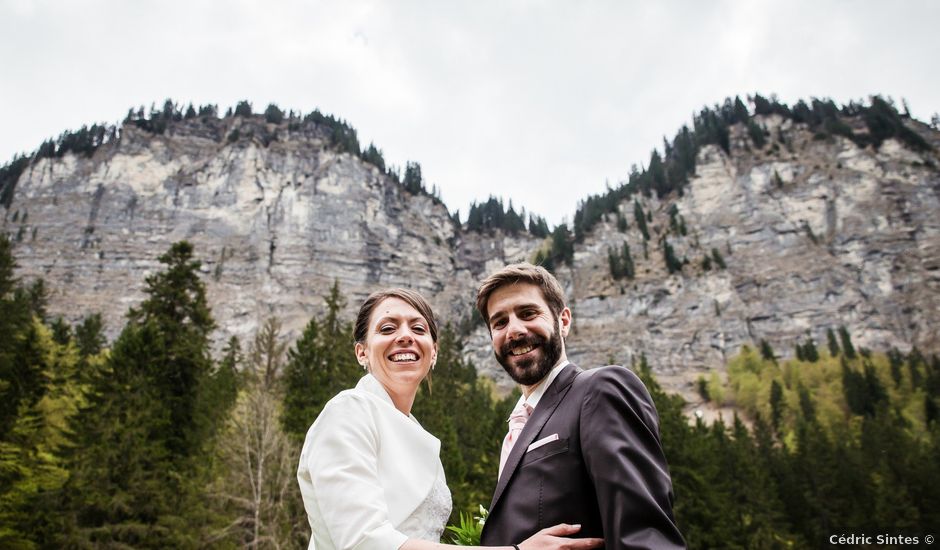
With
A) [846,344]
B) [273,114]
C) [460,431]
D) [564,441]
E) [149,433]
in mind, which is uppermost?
[273,114]

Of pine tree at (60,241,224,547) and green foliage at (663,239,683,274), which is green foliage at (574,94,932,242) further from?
pine tree at (60,241,224,547)

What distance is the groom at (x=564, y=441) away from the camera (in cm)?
187

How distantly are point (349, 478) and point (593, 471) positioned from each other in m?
0.95

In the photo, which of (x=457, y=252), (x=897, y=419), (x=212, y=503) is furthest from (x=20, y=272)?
(x=897, y=419)

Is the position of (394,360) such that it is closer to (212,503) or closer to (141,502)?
(141,502)

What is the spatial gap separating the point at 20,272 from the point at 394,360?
130836 millimetres

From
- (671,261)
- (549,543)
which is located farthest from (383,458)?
(671,261)

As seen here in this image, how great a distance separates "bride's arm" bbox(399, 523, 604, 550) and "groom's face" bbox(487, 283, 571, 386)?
858mm

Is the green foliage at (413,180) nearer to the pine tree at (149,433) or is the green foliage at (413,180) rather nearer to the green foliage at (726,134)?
the green foliage at (726,134)

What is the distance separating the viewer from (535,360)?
9.12 ft

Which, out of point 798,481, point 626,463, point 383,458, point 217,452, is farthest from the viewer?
point 798,481

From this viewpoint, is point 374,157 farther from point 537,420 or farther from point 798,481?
point 537,420

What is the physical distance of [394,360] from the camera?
2.86 meters

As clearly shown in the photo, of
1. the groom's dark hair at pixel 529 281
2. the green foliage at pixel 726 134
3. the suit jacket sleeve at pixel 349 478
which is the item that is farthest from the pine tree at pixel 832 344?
the suit jacket sleeve at pixel 349 478
